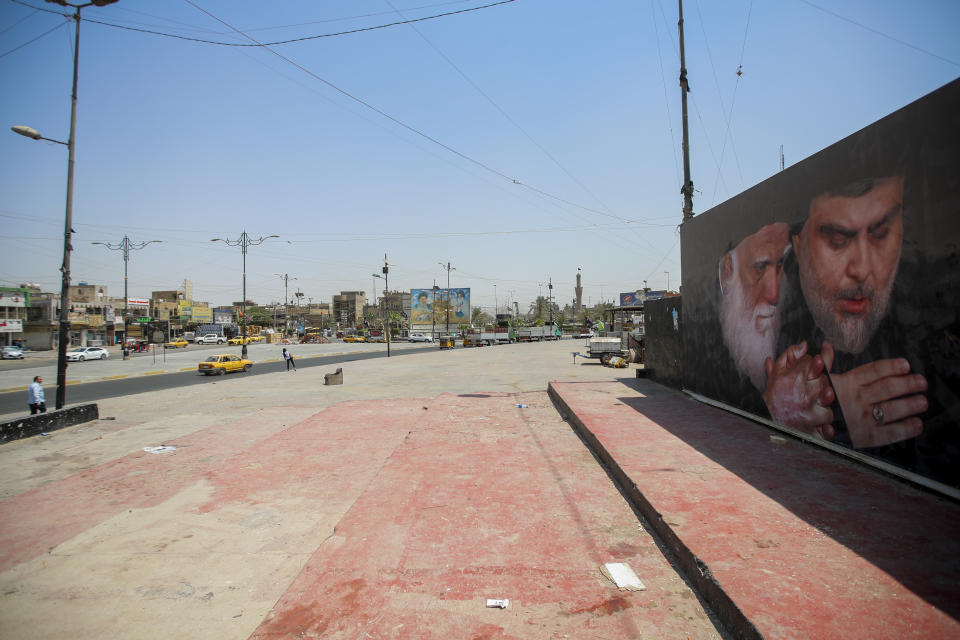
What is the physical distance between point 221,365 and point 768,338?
2941 centimetres

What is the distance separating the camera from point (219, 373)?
1120 inches

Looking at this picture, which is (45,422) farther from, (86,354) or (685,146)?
(86,354)

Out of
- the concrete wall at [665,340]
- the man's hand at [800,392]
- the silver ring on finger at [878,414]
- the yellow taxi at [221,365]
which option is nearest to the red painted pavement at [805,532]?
the man's hand at [800,392]

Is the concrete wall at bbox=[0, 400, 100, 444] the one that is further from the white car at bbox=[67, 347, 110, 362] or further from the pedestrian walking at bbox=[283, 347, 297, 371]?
the white car at bbox=[67, 347, 110, 362]

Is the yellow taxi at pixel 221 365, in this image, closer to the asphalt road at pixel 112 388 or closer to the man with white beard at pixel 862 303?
the asphalt road at pixel 112 388

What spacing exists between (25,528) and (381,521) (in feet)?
15.5

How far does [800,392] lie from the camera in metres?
7.54

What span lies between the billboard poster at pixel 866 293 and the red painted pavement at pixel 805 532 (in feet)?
2.33

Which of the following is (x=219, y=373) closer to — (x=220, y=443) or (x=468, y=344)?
(x=220, y=443)

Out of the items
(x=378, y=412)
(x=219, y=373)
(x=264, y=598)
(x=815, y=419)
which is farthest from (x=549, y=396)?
(x=219, y=373)

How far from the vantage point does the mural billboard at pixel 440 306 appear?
86.2 m

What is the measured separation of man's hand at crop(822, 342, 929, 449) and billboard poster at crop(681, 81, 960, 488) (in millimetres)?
15

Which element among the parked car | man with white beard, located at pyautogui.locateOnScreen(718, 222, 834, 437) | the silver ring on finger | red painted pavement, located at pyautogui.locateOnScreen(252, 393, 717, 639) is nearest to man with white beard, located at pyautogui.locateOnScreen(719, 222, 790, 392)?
man with white beard, located at pyautogui.locateOnScreen(718, 222, 834, 437)

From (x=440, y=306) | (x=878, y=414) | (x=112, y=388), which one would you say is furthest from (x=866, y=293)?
(x=440, y=306)
